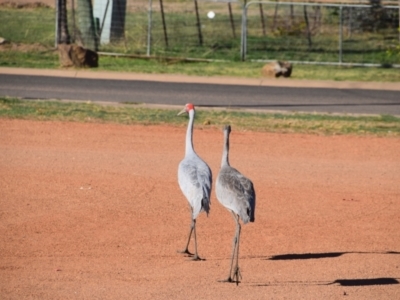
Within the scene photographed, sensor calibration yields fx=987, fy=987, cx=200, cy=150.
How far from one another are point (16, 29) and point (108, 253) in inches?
1056

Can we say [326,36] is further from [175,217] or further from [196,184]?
[196,184]

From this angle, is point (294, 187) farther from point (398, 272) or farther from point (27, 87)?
point (27, 87)

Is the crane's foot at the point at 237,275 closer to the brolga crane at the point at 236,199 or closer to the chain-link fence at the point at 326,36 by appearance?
the brolga crane at the point at 236,199

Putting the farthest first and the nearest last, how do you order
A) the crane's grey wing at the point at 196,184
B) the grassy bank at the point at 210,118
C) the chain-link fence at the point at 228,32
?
the chain-link fence at the point at 228,32 < the grassy bank at the point at 210,118 < the crane's grey wing at the point at 196,184

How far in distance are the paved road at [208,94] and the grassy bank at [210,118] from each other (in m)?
1.28

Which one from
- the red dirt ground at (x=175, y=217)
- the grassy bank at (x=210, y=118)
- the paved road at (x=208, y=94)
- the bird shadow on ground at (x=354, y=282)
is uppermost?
the paved road at (x=208, y=94)

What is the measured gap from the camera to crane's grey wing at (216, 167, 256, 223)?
380 inches

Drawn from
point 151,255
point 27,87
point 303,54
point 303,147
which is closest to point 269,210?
point 151,255

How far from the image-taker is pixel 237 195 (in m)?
9.79

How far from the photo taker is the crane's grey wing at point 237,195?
966 cm

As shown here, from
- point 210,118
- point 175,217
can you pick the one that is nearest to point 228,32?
point 210,118

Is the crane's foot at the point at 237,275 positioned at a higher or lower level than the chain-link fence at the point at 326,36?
lower

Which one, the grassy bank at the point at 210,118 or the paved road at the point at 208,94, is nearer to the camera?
the grassy bank at the point at 210,118

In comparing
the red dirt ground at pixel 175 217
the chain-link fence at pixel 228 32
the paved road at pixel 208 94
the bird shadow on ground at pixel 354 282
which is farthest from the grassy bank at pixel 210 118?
the bird shadow on ground at pixel 354 282
